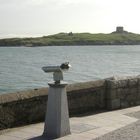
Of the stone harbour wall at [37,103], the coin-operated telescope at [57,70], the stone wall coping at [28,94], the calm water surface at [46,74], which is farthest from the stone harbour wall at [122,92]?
the calm water surface at [46,74]

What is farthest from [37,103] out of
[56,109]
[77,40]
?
[77,40]

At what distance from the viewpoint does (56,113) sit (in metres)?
7.23

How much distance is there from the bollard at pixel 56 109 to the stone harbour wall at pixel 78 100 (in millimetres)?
995

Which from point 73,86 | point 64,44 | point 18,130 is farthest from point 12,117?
point 64,44

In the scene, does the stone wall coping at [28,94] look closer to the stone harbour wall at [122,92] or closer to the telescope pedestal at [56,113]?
the stone harbour wall at [122,92]

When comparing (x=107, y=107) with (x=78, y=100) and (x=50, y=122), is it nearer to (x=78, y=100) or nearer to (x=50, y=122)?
(x=78, y=100)

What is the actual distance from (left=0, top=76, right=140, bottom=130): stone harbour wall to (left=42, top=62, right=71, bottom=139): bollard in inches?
39.2

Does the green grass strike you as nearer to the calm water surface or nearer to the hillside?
the hillside

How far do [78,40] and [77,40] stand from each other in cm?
35

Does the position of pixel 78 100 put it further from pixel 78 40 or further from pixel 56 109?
pixel 78 40

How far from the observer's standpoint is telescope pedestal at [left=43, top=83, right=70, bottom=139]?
7242 mm

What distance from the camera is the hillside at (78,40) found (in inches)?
6048

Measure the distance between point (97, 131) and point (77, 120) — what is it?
3.40ft

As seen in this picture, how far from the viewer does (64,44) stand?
158 metres
